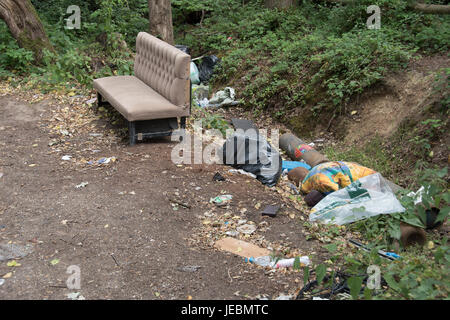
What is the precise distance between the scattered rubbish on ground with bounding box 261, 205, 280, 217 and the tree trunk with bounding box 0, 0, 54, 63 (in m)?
6.82

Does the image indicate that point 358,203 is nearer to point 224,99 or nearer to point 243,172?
point 243,172

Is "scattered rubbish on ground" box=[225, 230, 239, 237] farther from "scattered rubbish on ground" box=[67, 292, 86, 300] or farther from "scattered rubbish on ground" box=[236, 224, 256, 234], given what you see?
"scattered rubbish on ground" box=[67, 292, 86, 300]

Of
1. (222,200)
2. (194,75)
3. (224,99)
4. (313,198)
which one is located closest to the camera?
(222,200)

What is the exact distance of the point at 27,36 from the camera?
9953mm

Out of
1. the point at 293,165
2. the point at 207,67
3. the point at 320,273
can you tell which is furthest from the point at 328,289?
the point at 207,67

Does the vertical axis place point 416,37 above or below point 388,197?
above

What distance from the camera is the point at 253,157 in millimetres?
6305

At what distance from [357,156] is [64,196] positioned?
160 inches

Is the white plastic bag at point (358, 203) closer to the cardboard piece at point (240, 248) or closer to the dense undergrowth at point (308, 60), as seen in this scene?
the dense undergrowth at point (308, 60)

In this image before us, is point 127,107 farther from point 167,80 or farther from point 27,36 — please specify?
point 27,36

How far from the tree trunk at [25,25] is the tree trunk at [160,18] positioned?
87.9 inches

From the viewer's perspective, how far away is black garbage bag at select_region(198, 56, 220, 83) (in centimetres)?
1054

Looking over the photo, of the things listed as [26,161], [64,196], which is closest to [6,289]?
[64,196]

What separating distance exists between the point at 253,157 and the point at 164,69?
1976 mm
